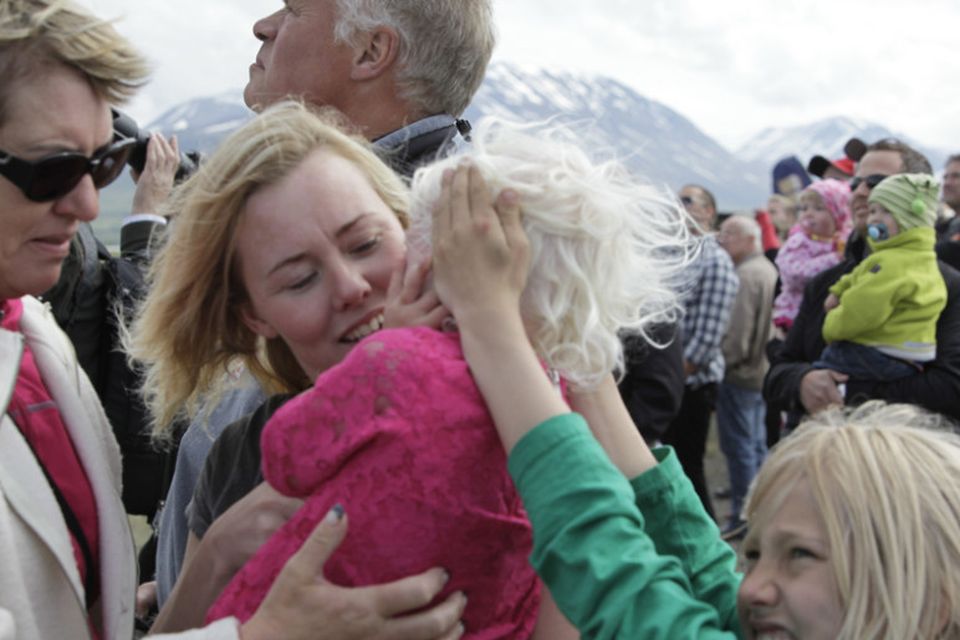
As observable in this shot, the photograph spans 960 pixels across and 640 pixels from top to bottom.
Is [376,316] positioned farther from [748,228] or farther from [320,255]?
[748,228]

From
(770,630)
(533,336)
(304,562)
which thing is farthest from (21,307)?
(770,630)

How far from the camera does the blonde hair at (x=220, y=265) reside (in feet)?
5.61

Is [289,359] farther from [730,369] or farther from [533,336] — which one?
[730,369]

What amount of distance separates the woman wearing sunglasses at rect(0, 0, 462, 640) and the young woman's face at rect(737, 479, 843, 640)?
53cm

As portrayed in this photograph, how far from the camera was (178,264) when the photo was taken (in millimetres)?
1792

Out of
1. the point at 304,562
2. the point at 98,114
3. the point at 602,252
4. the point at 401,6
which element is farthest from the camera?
the point at 401,6

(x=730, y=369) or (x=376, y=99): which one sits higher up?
(x=376, y=99)

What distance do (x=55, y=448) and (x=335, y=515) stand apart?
72 cm

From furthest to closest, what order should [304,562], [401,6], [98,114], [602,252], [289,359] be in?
[401,6] < [289,359] < [98,114] < [602,252] < [304,562]

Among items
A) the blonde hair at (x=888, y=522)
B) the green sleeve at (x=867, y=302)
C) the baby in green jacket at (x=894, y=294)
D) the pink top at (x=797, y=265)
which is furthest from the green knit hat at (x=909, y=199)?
the blonde hair at (x=888, y=522)

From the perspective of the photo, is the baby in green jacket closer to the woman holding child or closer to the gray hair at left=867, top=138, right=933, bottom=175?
the gray hair at left=867, top=138, right=933, bottom=175

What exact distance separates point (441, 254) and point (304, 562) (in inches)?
19.6

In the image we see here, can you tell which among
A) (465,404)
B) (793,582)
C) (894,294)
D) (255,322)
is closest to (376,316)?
(255,322)

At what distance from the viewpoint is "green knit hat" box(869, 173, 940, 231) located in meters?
4.40
